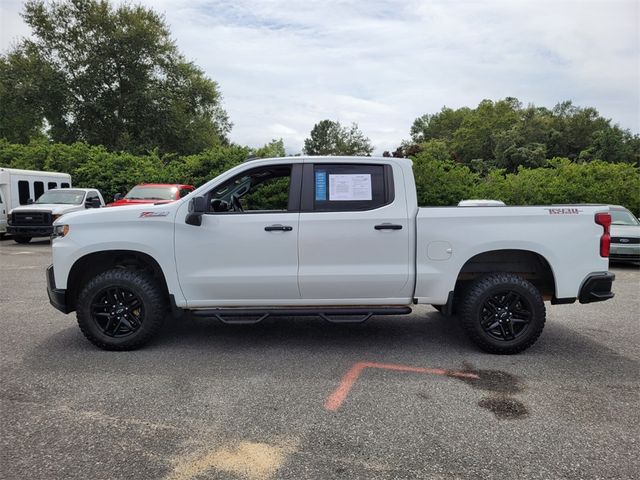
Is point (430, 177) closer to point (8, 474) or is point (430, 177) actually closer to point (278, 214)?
point (278, 214)

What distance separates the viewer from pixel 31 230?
14.4 meters

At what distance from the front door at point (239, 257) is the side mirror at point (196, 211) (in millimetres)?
77

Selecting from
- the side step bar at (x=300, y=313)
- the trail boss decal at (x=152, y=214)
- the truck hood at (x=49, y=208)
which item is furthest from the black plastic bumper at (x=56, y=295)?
the truck hood at (x=49, y=208)

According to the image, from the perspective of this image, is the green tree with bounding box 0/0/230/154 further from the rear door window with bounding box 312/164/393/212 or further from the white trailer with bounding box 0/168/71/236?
the rear door window with bounding box 312/164/393/212

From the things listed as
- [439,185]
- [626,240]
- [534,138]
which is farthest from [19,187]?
[534,138]

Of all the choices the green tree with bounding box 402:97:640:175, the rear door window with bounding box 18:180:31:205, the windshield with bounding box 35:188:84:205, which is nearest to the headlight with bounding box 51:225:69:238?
the windshield with bounding box 35:188:84:205

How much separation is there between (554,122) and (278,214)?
74.1 m

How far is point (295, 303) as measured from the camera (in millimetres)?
4891

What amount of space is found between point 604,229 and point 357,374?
280cm

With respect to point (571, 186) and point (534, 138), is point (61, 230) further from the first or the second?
point (534, 138)

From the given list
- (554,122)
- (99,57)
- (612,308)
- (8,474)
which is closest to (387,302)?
(8,474)

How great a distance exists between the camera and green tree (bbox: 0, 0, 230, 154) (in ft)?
113

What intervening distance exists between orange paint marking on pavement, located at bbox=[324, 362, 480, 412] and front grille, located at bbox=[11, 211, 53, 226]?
12827 millimetres

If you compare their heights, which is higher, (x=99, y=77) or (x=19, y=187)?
(x=99, y=77)
